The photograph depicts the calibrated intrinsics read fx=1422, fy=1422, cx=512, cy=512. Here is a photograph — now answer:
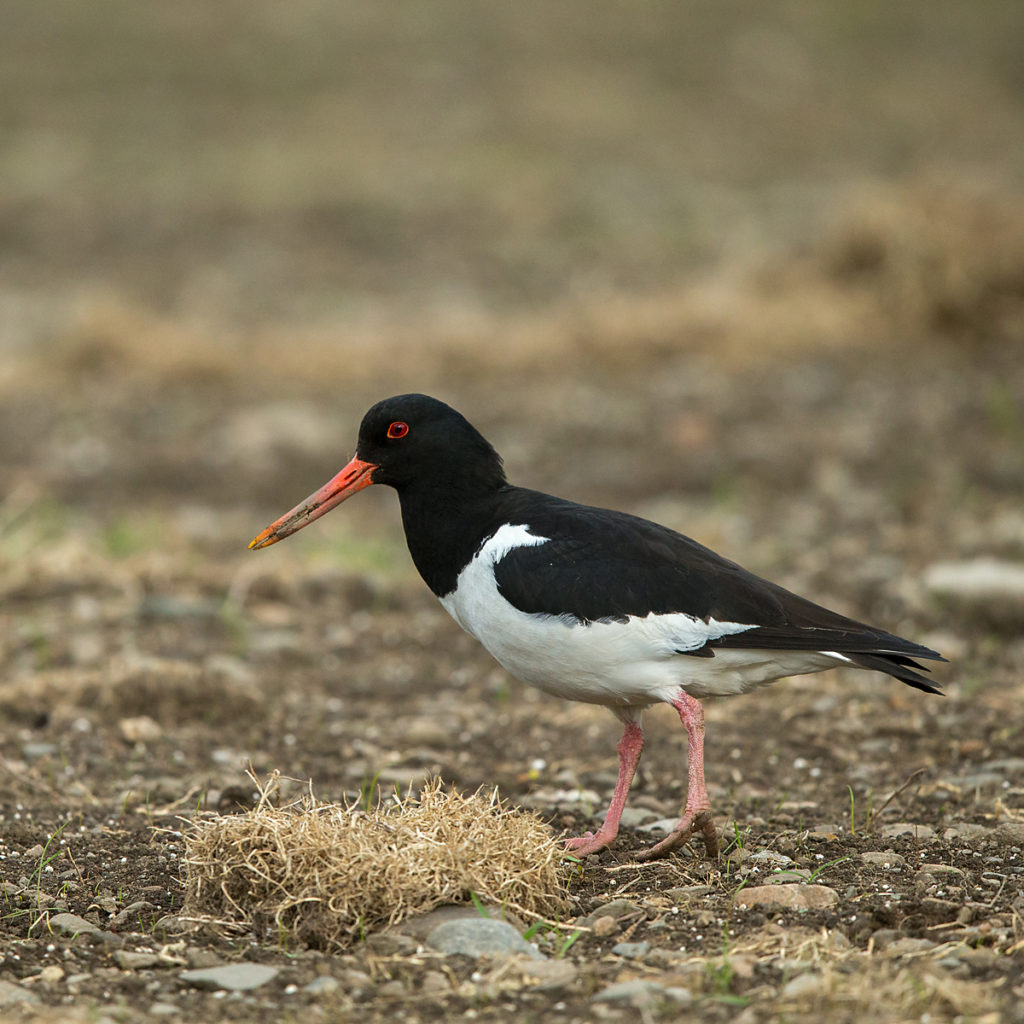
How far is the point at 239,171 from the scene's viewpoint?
1995 centimetres

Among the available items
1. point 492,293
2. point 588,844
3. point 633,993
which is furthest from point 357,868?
point 492,293

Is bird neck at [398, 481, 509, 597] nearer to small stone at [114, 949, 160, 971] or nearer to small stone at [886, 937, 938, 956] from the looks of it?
small stone at [114, 949, 160, 971]

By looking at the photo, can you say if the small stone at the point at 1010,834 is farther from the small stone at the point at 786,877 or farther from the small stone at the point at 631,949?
the small stone at the point at 631,949

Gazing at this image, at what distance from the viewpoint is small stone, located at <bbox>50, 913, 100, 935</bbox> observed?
399 cm

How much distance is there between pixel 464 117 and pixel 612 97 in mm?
2877

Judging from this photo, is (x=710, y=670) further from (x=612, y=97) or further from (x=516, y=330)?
(x=612, y=97)

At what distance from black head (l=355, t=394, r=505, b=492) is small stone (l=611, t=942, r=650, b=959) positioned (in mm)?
1879

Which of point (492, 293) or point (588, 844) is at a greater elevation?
point (492, 293)

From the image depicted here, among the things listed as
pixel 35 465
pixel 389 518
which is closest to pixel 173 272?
pixel 35 465

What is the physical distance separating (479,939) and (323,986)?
452 mm

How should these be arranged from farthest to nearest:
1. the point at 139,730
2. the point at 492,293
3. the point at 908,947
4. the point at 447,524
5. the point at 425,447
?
1. the point at 492,293
2. the point at 139,730
3. the point at 425,447
4. the point at 447,524
5. the point at 908,947

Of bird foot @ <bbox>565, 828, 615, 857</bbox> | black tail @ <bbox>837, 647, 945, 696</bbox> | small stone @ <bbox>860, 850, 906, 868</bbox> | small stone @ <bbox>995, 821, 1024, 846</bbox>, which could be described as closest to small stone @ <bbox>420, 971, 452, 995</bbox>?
bird foot @ <bbox>565, 828, 615, 857</bbox>

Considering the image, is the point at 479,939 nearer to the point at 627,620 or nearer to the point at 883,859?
the point at 627,620

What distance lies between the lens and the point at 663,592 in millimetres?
4660
